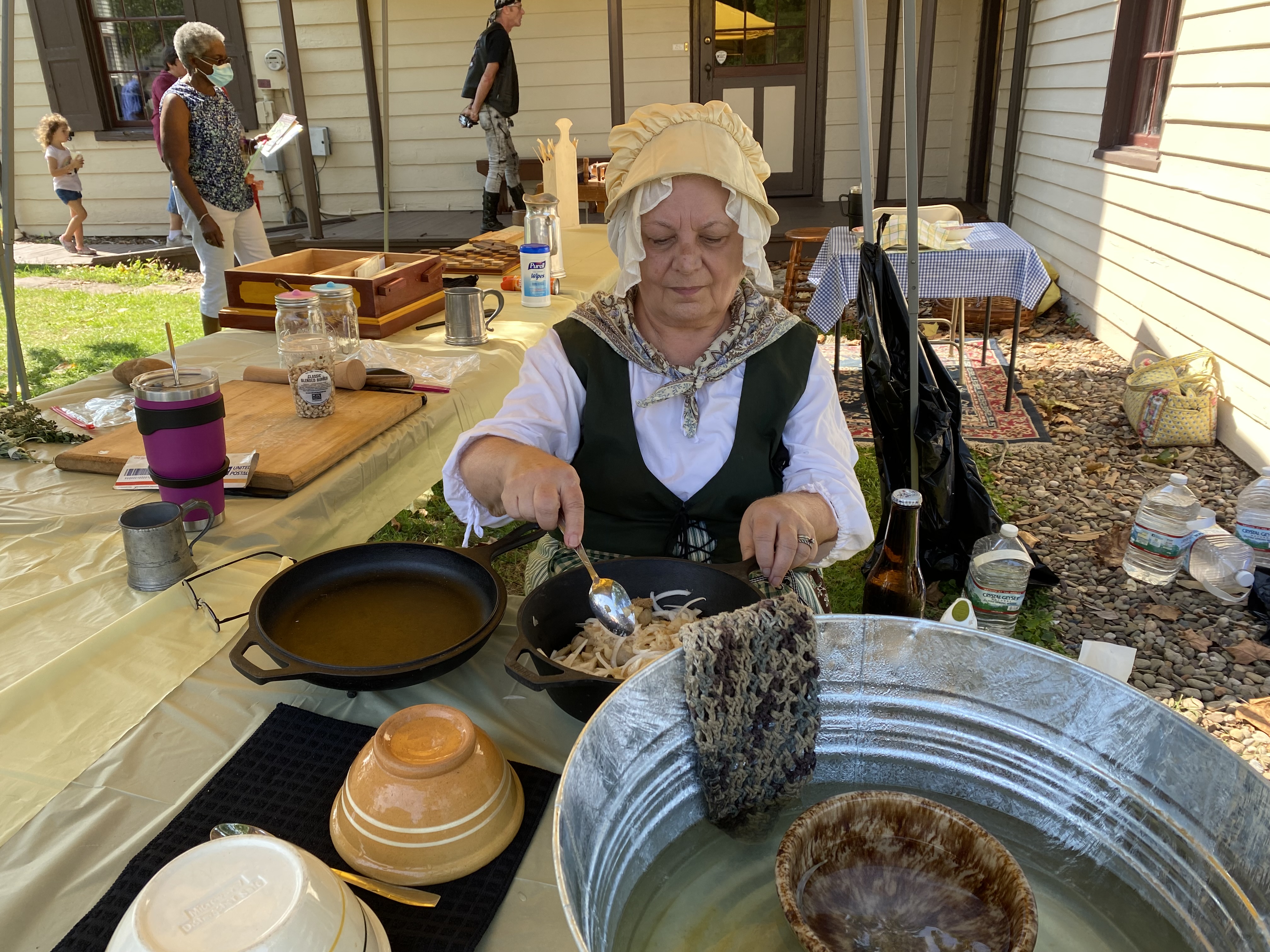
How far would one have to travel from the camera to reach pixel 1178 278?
4566mm

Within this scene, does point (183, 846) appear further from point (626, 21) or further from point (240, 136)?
point (626, 21)

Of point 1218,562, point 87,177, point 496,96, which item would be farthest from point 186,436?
point 87,177

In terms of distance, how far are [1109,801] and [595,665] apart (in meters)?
0.66

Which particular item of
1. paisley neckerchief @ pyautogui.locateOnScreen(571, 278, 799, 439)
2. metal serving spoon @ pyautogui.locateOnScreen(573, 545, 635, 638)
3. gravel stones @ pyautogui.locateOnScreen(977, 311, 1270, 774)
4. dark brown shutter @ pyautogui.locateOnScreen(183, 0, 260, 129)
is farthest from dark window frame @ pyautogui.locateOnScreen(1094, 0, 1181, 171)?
dark brown shutter @ pyautogui.locateOnScreen(183, 0, 260, 129)

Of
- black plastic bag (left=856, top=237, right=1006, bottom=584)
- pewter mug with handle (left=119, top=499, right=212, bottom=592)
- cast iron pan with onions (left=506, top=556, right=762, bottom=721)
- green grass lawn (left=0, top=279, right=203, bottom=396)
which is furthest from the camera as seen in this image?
green grass lawn (left=0, top=279, right=203, bottom=396)

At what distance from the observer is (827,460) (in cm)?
163

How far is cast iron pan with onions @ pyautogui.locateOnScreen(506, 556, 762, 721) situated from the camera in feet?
3.89

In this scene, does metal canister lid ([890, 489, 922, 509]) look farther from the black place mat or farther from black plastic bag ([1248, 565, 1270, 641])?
black plastic bag ([1248, 565, 1270, 641])

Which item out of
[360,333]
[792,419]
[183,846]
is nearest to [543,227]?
[360,333]

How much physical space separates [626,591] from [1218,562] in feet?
9.16

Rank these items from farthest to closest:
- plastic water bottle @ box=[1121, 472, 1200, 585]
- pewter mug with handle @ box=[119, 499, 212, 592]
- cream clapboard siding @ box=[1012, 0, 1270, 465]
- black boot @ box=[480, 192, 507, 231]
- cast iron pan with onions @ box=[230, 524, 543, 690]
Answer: black boot @ box=[480, 192, 507, 231] → cream clapboard siding @ box=[1012, 0, 1270, 465] → plastic water bottle @ box=[1121, 472, 1200, 585] → pewter mug with handle @ box=[119, 499, 212, 592] → cast iron pan with onions @ box=[230, 524, 543, 690]

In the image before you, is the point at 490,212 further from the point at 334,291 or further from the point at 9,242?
the point at 334,291

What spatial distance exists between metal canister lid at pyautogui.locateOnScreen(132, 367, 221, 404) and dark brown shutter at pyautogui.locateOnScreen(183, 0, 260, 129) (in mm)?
8342

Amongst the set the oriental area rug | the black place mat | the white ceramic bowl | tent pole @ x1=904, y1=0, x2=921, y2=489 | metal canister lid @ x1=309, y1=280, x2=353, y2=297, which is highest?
tent pole @ x1=904, y1=0, x2=921, y2=489
